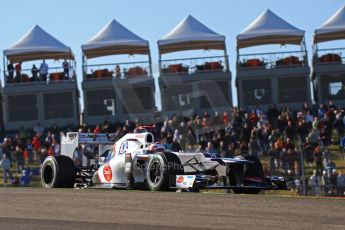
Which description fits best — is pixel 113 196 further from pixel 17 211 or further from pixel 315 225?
pixel 315 225

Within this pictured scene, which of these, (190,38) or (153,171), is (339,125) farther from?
(153,171)

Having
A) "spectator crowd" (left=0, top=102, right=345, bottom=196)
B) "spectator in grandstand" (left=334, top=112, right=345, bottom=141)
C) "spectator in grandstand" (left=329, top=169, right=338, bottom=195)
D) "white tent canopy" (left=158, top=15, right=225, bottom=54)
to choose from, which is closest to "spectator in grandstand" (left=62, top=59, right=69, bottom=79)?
"white tent canopy" (left=158, top=15, right=225, bottom=54)

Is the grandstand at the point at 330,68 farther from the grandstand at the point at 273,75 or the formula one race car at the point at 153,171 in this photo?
the formula one race car at the point at 153,171

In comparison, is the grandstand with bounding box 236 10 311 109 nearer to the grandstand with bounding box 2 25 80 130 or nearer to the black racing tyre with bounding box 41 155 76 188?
the grandstand with bounding box 2 25 80 130

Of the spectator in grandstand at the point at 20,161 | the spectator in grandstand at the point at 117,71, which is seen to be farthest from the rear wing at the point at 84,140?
the spectator in grandstand at the point at 117,71

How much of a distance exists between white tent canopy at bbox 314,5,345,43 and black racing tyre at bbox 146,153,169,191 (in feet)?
74.2

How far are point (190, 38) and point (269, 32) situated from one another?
12.0 feet

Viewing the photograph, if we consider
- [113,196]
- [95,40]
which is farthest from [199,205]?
[95,40]

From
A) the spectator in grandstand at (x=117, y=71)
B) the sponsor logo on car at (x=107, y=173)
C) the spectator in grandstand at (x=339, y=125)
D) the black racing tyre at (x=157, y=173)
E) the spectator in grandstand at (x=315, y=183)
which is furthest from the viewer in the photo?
the spectator in grandstand at (x=117, y=71)

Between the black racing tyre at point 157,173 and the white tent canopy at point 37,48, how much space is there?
23045mm

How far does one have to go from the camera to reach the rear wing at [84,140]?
1839 centimetres

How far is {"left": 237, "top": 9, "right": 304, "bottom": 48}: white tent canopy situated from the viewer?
36281 millimetres

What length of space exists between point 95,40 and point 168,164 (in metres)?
24.0

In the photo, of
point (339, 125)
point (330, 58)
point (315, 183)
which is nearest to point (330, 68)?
point (330, 58)
